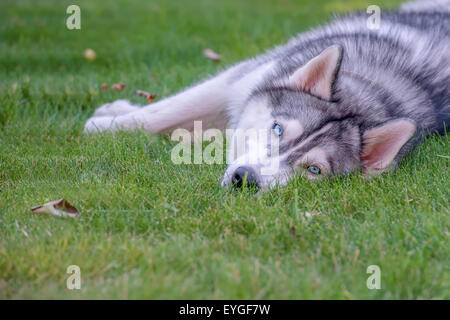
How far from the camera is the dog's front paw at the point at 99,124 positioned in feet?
14.4

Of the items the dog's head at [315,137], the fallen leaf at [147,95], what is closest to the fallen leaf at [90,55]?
the fallen leaf at [147,95]

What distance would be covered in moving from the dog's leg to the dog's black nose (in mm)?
1453

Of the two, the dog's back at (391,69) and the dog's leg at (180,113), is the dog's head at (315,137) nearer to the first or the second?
the dog's back at (391,69)

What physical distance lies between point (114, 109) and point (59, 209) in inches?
84.0

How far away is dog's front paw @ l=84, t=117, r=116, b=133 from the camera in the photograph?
14.4 feet

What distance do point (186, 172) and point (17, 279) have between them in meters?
1.43

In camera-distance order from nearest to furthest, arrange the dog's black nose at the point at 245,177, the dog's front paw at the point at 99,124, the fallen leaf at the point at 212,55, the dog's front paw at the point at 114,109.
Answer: the dog's black nose at the point at 245,177, the dog's front paw at the point at 99,124, the dog's front paw at the point at 114,109, the fallen leaf at the point at 212,55

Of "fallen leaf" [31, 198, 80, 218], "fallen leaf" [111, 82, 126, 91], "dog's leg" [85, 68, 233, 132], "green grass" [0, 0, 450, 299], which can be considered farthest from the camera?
"fallen leaf" [111, 82, 126, 91]

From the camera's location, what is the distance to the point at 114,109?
4926 millimetres

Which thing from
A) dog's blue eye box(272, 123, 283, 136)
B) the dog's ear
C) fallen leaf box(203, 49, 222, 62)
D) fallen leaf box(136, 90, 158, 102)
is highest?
fallen leaf box(203, 49, 222, 62)

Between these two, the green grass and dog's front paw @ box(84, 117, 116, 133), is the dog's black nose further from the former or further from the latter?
dog's front paw @ box(84, 117, 116, 133)

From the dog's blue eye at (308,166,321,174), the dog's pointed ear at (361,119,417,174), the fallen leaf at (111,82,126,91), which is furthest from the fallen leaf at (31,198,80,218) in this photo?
the fallen leaf at (111,82,126,91)

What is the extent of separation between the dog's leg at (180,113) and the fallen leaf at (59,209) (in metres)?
1.52
